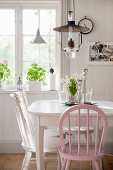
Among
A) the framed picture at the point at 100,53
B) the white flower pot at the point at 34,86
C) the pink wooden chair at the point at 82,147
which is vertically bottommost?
the pink wooden chair at the point at 82,147

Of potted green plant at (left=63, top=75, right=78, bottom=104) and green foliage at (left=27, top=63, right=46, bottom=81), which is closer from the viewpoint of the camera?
potted green plant at (left=63, top=75, right=78, bottom=104)

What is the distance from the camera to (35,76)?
427cm

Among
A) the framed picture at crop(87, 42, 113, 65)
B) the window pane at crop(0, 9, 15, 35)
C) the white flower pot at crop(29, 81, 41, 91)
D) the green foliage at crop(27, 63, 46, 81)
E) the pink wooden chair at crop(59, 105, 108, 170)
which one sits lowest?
the pink wooden chair at crop(59, 105, 108, 170)

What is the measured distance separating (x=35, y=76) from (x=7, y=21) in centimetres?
101

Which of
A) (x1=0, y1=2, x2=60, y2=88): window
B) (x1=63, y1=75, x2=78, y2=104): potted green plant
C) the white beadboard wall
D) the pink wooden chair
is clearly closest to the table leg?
the pink wooden chair

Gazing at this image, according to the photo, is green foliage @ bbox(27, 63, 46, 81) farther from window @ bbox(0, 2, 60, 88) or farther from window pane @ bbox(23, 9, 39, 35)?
window pane @ bbox(23, 9, 39, 35)

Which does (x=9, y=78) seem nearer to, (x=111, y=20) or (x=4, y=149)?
(x=4, y=149)

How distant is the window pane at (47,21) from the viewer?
450cm

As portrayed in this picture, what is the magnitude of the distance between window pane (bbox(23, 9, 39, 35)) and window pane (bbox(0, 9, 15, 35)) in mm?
189

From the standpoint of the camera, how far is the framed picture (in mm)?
4234

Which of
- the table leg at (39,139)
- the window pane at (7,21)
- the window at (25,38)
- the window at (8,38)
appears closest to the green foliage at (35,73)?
the window at (25,38)

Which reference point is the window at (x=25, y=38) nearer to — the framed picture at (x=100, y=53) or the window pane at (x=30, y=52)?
the window pane at (x=30, y=52)

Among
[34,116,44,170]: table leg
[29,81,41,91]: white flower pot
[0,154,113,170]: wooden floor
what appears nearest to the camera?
[34,116,44,170]: table leg

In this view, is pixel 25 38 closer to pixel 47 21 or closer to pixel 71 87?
pixel 47 21
